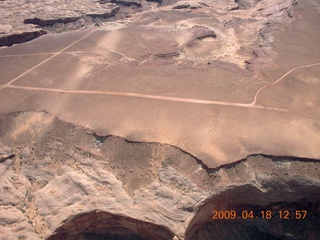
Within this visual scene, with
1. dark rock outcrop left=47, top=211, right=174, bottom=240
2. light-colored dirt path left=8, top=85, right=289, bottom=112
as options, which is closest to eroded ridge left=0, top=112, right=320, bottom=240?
dark rock outcrop left=47, top=211, right=174, bottom=240

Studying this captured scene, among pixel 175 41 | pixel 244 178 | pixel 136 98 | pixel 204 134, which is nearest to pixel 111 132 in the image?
pixel 136 98

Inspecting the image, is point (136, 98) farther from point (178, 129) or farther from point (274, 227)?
point (274, 227)

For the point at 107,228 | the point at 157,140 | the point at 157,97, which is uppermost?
the point at 157,97

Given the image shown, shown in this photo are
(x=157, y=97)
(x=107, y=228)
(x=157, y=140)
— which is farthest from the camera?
(x=157, y=97)

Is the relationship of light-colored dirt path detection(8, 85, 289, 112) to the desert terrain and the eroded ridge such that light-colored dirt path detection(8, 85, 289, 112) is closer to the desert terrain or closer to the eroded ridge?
the desert terrain
